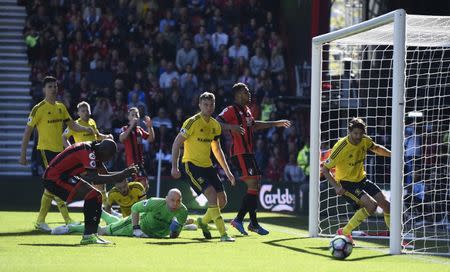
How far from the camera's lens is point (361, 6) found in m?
25.1

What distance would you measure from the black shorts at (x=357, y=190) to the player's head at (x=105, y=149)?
3.32 meters

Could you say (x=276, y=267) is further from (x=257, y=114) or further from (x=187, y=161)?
(x=257, y=114)

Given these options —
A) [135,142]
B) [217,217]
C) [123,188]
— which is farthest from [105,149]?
[135,142]

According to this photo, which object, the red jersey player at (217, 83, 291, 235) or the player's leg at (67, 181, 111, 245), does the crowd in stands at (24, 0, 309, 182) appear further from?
the player's leg at (67, 181, 111, 245)

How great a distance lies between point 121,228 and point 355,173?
10.4 ft

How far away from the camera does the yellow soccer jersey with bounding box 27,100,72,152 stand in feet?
48.0

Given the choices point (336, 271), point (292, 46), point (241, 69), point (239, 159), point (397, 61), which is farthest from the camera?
point (292, 46)

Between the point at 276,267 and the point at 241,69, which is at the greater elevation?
the point at 241,69

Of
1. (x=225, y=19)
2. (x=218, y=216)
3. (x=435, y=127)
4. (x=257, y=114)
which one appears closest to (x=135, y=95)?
(x=257, y=114)

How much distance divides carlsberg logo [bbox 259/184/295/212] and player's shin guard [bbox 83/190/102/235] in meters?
10.7

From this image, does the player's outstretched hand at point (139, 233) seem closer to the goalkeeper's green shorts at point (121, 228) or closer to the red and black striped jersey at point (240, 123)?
the goalkeeper's green shorts at point (121, 228)

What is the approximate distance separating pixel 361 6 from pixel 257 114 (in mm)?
4024

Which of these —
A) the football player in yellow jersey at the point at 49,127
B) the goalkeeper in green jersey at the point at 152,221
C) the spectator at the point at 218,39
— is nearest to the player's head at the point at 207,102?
the goalkeeper in green jersey at the point at 152,221

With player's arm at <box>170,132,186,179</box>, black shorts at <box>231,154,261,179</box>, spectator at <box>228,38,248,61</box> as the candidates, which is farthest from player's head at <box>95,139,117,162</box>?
spectator at <box>228,38,248,61</box>
